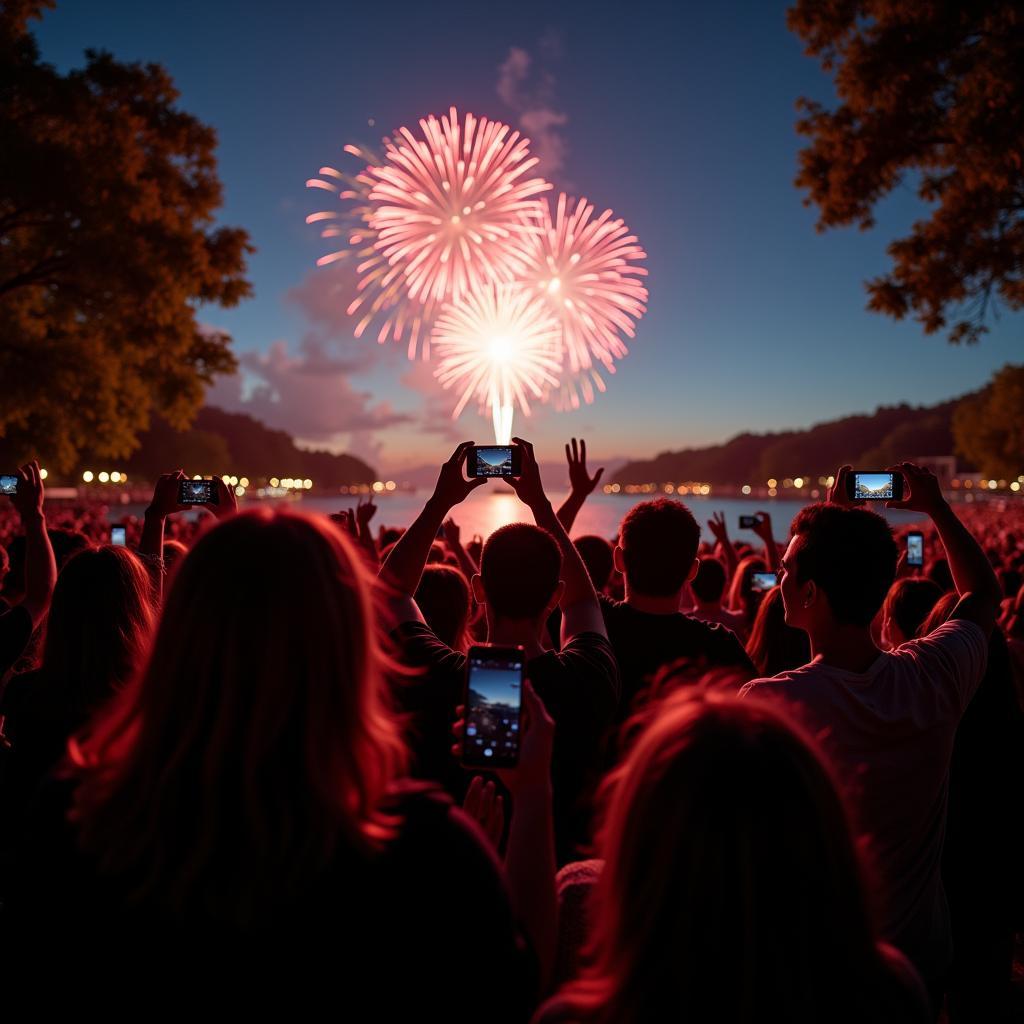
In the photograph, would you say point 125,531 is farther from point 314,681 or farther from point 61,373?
point 61,373

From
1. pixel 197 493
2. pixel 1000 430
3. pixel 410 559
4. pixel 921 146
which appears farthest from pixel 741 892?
pixel 1000 430

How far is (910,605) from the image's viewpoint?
429 centimetres

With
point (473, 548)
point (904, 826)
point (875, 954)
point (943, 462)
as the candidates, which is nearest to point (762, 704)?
point (875, 954)

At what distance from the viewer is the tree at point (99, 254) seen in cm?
1927

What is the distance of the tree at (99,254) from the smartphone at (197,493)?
18.2 meters

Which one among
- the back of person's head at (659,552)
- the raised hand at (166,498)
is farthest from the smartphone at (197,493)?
the back of person's head at (659,552)

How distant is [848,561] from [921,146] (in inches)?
686

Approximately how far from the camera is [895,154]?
1666cm

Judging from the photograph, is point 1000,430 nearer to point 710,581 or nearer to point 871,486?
point 710,581

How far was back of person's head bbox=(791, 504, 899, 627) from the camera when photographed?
105 inches

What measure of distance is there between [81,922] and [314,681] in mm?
594

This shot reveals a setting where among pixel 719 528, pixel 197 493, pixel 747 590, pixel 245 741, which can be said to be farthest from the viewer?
pixel 719 528

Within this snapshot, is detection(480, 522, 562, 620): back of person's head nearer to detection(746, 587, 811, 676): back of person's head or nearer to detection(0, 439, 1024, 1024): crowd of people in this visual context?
detection(0, 439, 1024, 1024): crowd of people

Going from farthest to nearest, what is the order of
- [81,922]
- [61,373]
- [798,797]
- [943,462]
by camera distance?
[943,462] < [61,373] < [81,922] < [798,797]
